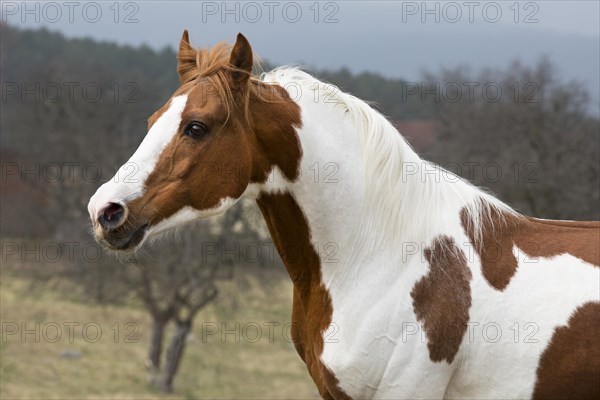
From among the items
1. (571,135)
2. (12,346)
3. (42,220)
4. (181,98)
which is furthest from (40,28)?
(181,98)

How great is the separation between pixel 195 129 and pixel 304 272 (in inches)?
39.5

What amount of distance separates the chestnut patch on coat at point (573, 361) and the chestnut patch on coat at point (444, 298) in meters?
0.44

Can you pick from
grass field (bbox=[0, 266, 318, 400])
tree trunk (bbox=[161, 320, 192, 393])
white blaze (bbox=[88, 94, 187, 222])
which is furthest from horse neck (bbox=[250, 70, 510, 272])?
tree trunk (bbox=[161, 320, 192, 393])

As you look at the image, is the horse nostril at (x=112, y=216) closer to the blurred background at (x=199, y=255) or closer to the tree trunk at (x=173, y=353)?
the blurred background at (x=199, y=255)

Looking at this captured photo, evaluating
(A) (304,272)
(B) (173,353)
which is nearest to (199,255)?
(B) (173,353)

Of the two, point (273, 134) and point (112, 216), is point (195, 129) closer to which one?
point (273, 134)

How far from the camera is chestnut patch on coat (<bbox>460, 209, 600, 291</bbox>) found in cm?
395

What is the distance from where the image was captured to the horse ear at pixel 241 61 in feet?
12.8

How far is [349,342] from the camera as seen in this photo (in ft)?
12.8

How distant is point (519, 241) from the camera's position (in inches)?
161

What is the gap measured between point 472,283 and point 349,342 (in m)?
0.69

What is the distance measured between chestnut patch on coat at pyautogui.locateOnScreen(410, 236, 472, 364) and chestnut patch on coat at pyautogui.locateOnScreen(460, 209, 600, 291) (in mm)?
130

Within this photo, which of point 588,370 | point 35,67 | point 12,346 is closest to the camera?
point 588,370

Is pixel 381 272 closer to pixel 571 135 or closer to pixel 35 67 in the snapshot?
pixel 571 135
